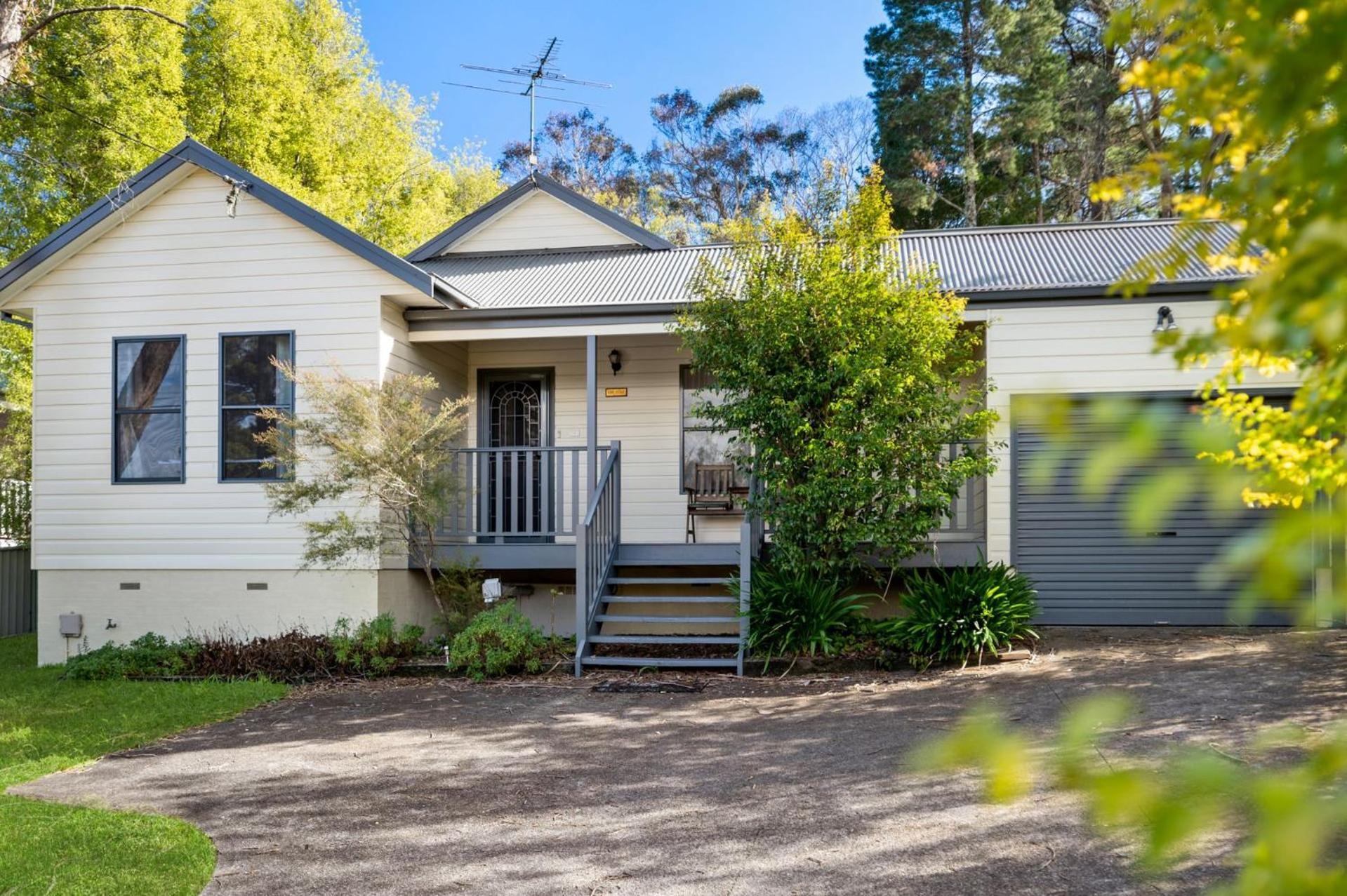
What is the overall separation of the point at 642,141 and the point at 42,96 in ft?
65.4

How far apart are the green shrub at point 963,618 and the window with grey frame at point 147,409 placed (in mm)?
7858

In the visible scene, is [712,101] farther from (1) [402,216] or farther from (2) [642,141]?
(1) [402,216]

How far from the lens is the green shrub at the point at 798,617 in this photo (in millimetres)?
9500

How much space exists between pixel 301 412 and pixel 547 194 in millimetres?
5682

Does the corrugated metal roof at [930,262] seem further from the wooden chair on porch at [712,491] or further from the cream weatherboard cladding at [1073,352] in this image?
the wooden chair on porch at [712,491]

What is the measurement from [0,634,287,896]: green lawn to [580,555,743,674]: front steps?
10.1 ft

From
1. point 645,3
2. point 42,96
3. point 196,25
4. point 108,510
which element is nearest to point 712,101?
point 645,3

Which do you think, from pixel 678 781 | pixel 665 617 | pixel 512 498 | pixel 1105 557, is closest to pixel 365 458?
pixel 512 498

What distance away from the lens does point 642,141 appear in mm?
35781

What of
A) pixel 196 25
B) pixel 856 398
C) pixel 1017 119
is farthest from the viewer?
pixel 1017 119

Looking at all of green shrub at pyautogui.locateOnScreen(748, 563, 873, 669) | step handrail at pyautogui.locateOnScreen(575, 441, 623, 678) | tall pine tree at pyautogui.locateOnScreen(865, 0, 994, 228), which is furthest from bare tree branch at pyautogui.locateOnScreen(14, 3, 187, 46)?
tall pine tree at pyautogui.locateOnScreen(865, 0, 994, 228)

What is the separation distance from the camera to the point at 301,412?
11047mm

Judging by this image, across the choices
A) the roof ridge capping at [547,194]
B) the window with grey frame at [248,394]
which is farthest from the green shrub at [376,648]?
the roof ridge capping at [547,194]

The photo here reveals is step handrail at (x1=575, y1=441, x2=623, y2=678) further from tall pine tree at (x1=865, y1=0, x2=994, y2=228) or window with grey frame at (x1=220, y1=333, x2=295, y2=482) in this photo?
tall pine tree at (x1=865, y1=0, x2=994, y2=228)
